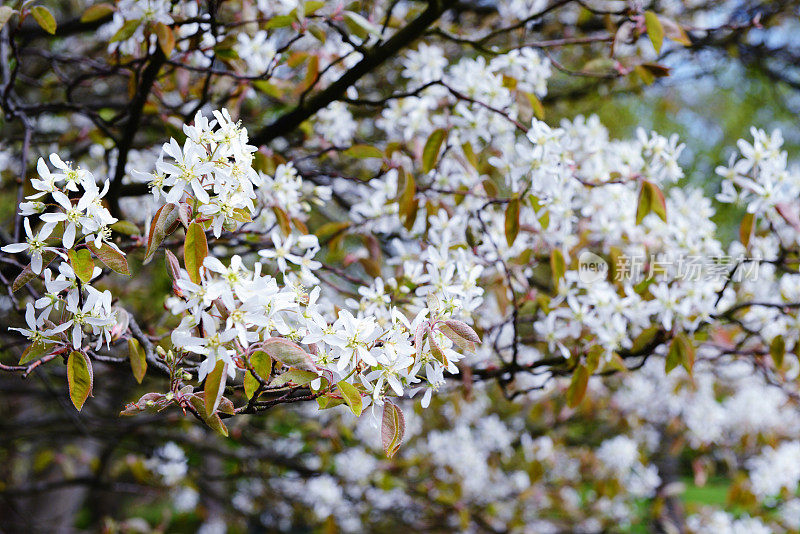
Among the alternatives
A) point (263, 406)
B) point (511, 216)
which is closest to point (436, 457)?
point (511, 216)

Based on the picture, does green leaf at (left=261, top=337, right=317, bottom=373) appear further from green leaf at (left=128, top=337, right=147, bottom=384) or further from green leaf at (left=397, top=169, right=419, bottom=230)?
green leaf at (left=397, top=169, right=419, bottom=230)

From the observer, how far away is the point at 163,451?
3846mm

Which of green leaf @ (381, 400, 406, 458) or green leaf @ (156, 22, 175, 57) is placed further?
green leaf @ (156, 22, 175, 57)

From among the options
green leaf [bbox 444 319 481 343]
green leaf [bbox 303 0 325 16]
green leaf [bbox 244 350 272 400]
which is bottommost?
green leaf [bbox 444 319 481 343]

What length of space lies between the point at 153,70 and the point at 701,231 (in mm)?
1774

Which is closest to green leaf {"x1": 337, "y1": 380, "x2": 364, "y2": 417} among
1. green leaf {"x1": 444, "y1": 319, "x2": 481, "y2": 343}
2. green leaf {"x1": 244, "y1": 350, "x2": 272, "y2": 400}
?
green leaf {"x1": 244, "y1": 350, "x2": 272, "y2": 400}

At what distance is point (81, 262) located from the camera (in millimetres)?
1072

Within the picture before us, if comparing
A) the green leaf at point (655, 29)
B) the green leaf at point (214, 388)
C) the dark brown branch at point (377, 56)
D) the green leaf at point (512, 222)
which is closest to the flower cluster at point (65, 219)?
the green leaf at point (214, 388)

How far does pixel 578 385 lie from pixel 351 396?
2.98 feet

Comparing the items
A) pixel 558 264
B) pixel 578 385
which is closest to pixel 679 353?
pixel 578 385

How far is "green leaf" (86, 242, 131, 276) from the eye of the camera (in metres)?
1.09

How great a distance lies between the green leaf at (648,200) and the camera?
1.71 metres

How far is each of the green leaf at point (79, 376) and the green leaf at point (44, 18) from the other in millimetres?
949

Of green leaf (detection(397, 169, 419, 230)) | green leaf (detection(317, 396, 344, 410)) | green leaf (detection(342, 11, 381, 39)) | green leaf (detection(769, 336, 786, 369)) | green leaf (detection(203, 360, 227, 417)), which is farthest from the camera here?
green leaf (detection(769, 336, 786, 369))
